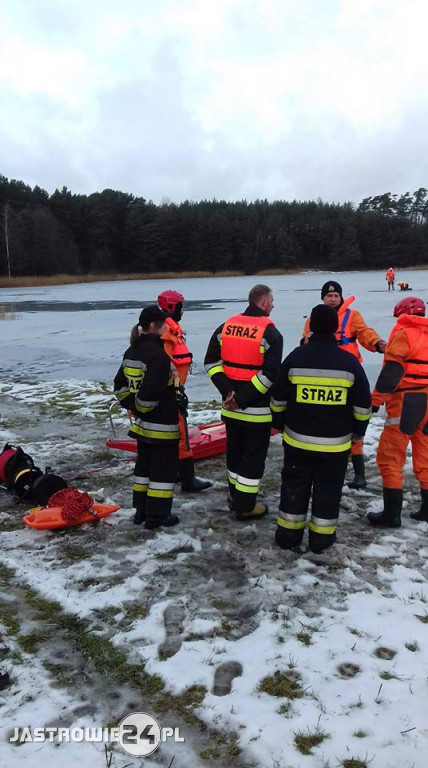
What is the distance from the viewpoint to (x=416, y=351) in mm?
3920

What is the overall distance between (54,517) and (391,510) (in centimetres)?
254

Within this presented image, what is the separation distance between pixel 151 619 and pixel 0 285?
49031 mm

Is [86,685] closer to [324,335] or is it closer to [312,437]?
[312,437]

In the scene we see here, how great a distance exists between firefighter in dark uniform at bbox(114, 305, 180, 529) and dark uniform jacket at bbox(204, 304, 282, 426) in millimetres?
369

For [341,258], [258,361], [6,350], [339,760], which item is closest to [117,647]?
[339,760]

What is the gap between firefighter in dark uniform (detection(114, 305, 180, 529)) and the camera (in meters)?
3.89

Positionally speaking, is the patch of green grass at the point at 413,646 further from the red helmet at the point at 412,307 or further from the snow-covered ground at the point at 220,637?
the red helmet at the point at 412,307

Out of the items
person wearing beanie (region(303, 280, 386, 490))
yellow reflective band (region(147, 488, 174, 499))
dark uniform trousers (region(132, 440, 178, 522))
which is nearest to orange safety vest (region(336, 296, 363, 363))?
person wearing beanie (region(303, 280, 386, 490))

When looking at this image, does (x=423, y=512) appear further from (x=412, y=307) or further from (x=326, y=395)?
(x=412, y=307)

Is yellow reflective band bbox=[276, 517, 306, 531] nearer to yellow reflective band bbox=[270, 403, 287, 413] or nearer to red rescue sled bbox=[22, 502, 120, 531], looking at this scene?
yellow reflective band bbox=[270, 403, 287, 413]

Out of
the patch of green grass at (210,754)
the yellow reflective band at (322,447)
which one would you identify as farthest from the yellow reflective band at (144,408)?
the patch of green grass at (210,754)

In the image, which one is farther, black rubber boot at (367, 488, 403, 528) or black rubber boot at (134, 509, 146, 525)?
black rubber boot at (134, 509, 146, 525)

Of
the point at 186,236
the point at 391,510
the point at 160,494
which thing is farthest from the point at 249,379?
the point at 186,236

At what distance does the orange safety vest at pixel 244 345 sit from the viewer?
3992 mm
